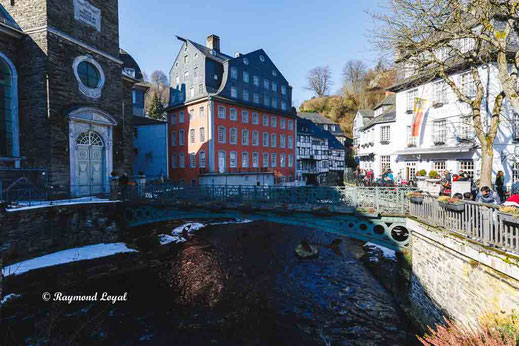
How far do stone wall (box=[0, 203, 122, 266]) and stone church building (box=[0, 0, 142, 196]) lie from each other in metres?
2.79

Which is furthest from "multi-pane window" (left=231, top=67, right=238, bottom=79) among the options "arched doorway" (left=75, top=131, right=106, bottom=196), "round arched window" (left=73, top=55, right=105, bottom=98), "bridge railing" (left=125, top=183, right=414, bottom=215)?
"bridge railing" (left=125, top=183, right=414, bottom=215)

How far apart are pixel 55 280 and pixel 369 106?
58.1 metres

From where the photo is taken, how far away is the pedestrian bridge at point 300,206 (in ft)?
32.9

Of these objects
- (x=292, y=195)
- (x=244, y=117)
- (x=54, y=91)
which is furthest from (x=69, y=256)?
(x=244, y=117)

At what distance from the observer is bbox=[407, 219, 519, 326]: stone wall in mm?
5312

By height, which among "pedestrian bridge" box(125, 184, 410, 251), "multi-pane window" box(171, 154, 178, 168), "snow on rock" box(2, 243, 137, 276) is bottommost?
"snow on rock" box(2, 243, 137, 276)

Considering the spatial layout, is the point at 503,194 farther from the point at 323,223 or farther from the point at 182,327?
the point at 182,327

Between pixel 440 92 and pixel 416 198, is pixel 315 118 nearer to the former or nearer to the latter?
pixel 440 92

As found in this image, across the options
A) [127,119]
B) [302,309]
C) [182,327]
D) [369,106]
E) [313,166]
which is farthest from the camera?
[369,106]

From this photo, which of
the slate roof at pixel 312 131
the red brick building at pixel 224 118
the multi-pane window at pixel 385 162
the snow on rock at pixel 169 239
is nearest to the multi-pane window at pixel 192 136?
the red brick building at pixel 224 118

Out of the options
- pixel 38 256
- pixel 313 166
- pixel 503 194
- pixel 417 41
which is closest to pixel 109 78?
pixel 38 256

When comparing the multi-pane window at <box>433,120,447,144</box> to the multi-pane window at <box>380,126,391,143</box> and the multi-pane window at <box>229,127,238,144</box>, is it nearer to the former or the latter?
the multi-pane window at <box>380,126,391,143</box>

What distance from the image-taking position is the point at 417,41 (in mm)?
11914

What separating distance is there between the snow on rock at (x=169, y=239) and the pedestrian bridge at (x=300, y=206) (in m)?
3.26
